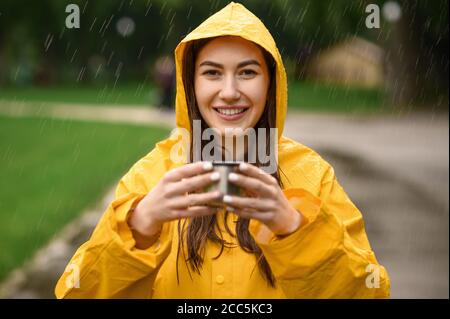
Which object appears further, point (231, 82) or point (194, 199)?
point (231, 82)

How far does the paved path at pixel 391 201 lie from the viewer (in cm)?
643

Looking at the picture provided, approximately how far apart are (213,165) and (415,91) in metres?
26.3

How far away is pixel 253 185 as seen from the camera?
77.5 inches

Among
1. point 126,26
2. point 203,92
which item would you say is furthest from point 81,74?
point 203,92

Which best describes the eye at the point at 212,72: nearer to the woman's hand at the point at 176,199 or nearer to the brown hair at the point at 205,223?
the brown hair at the point at 205,223

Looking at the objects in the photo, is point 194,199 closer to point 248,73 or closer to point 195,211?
point 195,211

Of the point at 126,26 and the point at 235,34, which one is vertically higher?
the point at 235,34

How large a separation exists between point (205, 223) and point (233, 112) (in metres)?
0.41

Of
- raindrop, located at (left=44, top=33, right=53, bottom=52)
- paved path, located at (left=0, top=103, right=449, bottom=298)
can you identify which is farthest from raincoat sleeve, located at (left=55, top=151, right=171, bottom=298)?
raindrop, located at (left=44, top=33, right=53, bottom=52)

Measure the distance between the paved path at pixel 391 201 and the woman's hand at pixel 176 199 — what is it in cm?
395

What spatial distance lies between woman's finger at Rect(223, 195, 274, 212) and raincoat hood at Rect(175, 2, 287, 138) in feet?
2.37

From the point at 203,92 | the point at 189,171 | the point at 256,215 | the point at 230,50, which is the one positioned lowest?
the point at 256,215

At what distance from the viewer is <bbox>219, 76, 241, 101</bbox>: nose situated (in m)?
2.49

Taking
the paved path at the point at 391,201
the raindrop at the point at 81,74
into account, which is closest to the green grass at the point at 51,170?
the paved path at the point at 391,201
